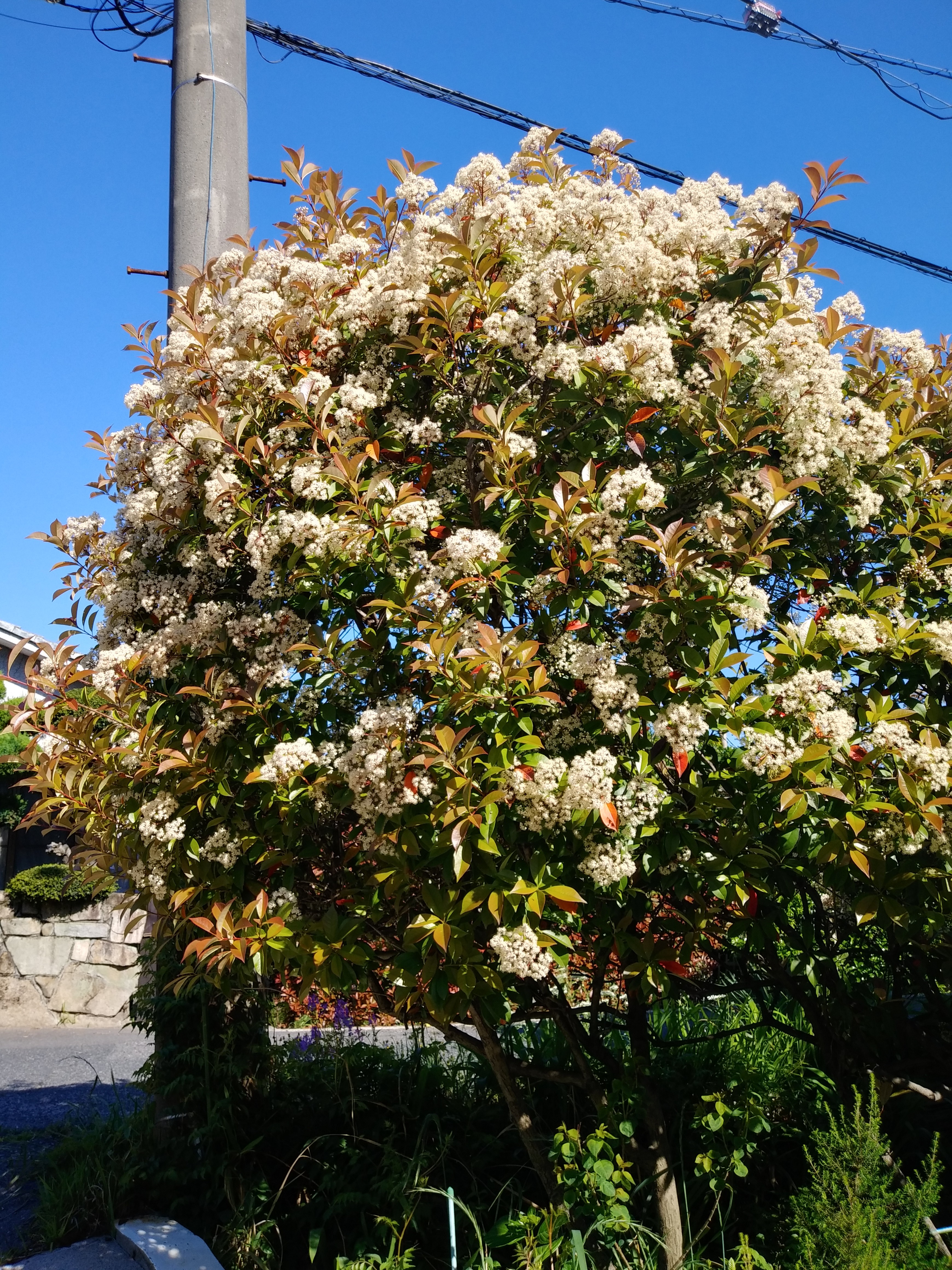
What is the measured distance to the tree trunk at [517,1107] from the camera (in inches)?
124

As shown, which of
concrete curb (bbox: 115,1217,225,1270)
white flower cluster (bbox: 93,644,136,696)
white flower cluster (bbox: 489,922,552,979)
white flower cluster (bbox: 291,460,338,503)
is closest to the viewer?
white flower cluster (bbox: 489,922,552,979)

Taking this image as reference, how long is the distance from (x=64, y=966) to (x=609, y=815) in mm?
8901

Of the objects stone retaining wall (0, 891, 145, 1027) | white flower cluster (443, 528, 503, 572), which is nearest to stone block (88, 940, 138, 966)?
stone retaining wall (0, 891, 145, 1027)

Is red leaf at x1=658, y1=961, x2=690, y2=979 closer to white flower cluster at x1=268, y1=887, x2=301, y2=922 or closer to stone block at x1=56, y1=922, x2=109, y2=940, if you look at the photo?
white flower cluster at x1=268, y1=887, x2=301, y2=922

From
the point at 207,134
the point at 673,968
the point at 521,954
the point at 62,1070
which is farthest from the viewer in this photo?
the point at 62,1070

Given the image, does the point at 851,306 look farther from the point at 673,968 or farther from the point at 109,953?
the point at 109,953

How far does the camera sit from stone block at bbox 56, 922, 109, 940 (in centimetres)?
967

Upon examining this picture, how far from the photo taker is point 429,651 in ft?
7.89

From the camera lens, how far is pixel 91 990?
9.63 metres

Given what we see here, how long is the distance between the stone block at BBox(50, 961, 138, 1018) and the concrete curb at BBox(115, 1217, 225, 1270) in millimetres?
6230

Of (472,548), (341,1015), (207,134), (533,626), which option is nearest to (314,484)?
(472,548)

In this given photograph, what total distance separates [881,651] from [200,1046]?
311 cm

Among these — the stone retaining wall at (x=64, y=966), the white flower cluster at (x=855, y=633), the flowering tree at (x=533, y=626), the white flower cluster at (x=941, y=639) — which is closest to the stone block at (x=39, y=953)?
the stone retaining wall at (x=64, y=966)

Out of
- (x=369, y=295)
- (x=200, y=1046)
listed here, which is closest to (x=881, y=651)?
(x=369, y=295)
